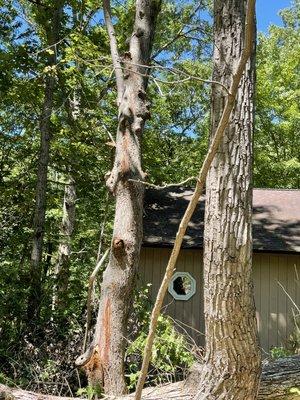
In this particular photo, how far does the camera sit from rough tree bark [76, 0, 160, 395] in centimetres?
498

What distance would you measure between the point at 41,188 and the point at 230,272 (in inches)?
223

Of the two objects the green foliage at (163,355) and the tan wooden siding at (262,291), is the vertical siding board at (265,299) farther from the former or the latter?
the green foliage at (163,355)

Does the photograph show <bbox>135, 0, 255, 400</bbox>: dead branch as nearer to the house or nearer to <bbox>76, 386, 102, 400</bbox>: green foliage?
<bbox>76, 386, 102, 400</bbox>: green foliage

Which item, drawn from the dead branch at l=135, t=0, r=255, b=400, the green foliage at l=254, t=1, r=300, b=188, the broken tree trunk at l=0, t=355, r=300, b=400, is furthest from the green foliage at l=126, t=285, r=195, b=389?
the green foliage at l=254, t=1, r=300, b=188

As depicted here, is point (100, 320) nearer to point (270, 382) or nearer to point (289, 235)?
point (270, 382)

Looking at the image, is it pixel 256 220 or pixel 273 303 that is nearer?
pixel 273 303

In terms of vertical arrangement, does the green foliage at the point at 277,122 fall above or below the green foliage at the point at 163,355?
above

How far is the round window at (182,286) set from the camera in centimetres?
882

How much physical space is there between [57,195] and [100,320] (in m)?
6.28

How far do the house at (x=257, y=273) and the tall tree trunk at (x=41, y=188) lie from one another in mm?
2162

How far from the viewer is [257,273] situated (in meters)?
8.83

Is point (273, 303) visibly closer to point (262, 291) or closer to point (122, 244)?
point (262, 291)

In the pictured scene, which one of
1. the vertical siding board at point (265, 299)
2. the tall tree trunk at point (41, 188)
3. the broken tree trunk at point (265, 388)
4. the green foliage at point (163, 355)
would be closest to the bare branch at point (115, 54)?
the tall tree trunk at point (41, 188)

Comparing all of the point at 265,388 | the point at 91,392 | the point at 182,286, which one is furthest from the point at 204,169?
the point at 182,286
